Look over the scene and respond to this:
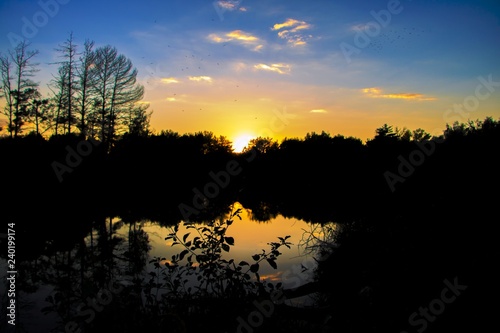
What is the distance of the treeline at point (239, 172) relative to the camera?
955 cm

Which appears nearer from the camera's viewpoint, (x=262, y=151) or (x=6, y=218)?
(x=6, y=218)

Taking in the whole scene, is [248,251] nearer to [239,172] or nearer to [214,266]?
[214,266]

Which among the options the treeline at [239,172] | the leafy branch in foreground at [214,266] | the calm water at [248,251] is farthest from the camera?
the treeline at [239,172]

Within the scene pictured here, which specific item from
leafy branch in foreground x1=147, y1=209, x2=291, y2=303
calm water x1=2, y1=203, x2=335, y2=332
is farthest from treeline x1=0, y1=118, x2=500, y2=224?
calm water x1=2, y1=203, x2=335, y2=332

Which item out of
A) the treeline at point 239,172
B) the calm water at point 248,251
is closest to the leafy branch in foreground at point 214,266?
the treeline at point 239,172

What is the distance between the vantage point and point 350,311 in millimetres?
5574

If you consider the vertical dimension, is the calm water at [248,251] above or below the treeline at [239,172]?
below

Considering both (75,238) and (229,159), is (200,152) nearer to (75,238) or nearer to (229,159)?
(229,159)

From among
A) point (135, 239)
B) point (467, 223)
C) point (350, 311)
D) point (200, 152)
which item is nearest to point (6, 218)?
point (135, 239)

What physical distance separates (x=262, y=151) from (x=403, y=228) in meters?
63.9

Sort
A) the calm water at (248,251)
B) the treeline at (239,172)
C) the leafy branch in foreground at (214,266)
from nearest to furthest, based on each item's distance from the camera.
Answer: the leafy branch in foreground at (214,266), the calm water at (248,251), the treeline at (239,172)

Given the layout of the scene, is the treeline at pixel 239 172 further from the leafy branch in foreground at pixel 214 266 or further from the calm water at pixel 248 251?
the calm water at pixel 248 251

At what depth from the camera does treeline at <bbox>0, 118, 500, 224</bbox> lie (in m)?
9.55

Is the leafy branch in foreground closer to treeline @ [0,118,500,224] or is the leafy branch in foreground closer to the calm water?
treeline @ [0,118,500,224]
